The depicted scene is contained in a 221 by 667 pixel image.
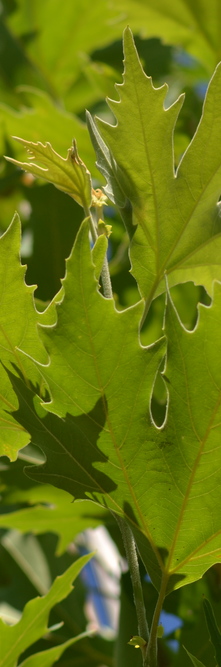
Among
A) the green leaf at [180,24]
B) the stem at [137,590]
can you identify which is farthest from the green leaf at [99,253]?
the green leaf at [180,24]

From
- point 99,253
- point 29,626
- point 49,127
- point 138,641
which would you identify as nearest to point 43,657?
point 29,626

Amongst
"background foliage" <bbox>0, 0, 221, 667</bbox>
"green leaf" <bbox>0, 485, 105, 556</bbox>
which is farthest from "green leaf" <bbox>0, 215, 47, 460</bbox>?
"green leaf" <bbox>0, 485, 105, 556</bbox>

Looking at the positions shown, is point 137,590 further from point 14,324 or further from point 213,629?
point 14,324

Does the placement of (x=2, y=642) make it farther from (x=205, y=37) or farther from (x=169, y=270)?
(x=205, y=37)

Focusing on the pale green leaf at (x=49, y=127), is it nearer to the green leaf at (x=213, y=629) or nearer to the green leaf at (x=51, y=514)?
the green leaf at (x=51, y=514)

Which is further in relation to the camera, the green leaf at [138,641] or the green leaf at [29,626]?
the green leaf at [29,626]

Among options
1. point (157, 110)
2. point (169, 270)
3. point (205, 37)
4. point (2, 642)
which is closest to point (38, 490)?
point (2, 642)

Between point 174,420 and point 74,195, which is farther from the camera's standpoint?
point 74,195
